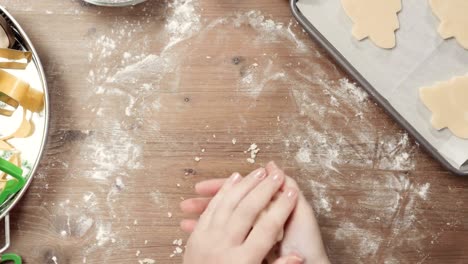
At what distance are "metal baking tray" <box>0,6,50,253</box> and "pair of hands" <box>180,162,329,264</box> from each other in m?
0.27

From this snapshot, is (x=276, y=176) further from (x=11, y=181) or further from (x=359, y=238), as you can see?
(x=11, y=181)

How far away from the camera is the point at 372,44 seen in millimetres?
857

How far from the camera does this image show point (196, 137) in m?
0.86

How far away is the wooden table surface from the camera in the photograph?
32.7 inches

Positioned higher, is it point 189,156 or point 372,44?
point 372,44

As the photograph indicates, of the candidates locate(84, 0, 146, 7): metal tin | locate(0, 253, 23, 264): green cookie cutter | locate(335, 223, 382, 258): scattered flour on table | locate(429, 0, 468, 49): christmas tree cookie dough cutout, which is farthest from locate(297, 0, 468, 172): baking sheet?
locate(0, 253, 23, 264): green cookie cutter

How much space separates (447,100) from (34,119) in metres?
0.67

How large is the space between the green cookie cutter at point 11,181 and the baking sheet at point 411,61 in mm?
521

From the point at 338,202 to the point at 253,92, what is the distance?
225 millimetres

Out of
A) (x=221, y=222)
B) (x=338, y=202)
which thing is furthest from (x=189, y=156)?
(x=338, y=202)

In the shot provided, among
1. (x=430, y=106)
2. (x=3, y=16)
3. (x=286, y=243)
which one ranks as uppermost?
(x=3, y=16)

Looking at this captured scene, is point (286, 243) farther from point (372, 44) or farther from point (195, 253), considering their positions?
point (372, 44)

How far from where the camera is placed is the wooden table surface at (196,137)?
0.83 metres

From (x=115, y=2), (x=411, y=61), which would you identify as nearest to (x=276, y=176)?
(x=411, y=61)
